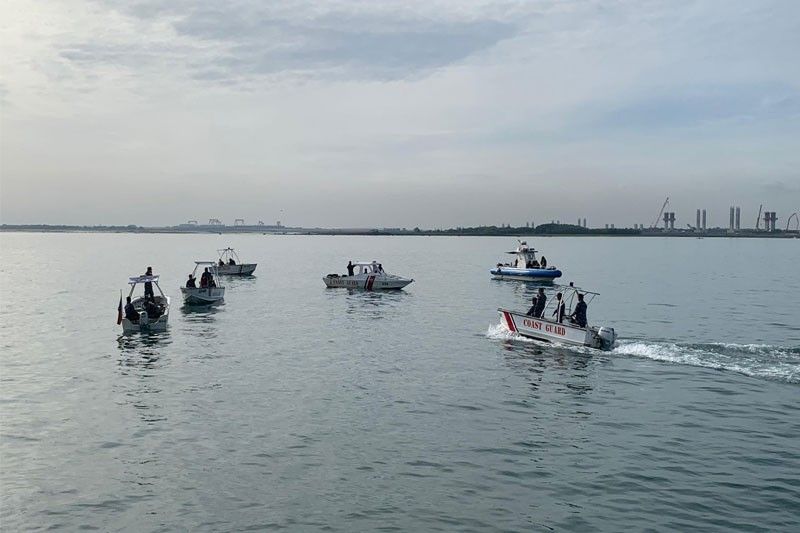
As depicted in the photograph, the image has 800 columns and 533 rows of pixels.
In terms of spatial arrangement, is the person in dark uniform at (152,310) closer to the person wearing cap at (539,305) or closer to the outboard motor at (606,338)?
the person wearing cap at (539,305)

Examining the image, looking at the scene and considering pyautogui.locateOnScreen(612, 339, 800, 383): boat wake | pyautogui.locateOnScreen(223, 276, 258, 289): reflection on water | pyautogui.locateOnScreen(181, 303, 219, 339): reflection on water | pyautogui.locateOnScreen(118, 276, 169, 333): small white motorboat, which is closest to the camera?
pyautogui.locateOnScreen(612, 339, 800, 383): boat wake

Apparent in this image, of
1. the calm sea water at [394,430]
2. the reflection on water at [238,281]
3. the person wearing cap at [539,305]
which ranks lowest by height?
the calm sea water at [394,430]

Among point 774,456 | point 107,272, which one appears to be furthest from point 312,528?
point 107,272

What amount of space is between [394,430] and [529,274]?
210 ft

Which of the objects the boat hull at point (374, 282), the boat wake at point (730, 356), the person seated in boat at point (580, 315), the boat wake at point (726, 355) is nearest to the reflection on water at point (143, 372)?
the boat wake at point (726, 355)

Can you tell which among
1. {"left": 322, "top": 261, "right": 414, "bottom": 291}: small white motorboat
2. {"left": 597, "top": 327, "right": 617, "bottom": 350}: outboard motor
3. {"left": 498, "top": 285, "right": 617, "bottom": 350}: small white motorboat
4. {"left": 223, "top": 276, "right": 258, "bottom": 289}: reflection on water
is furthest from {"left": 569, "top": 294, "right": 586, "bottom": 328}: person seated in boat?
{"left": 223, "top": 276, "right": 258, "bottom": 289}: reflection on water

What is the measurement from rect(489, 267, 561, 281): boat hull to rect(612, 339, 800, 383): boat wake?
4489 cm

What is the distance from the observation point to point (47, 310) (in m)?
51.4

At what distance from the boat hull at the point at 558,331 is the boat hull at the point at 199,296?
25.7 metres

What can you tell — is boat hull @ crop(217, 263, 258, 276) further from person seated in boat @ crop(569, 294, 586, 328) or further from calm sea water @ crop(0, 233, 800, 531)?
person seated in boat @ crop(569, 294, 586, 328)

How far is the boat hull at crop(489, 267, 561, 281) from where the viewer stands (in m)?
80.9

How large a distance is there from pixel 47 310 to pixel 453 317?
30422 mm

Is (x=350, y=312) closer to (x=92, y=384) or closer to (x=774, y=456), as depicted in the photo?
(x=92, y=384)

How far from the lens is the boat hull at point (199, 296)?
52812 millimetres
